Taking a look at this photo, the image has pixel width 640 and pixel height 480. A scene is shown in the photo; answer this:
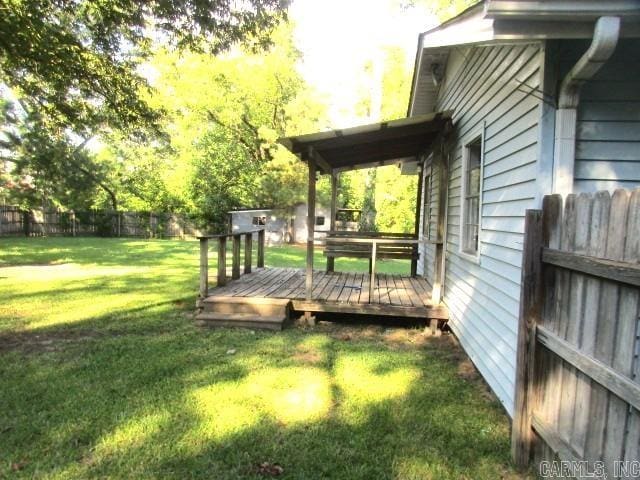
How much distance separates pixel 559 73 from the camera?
9.46ft

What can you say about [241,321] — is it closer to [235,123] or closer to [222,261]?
[222,261]

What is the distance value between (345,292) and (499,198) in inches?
123

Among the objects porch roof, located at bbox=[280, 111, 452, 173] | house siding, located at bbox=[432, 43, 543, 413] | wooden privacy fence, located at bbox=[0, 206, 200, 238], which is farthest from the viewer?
wooden privacy fence, located at bbox=[0, 206, 200, 238]

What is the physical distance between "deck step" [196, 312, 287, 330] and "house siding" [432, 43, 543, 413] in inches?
→ 89.3

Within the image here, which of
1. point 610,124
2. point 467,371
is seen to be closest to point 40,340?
point 467,371

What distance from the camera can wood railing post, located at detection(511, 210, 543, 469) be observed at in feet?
8.06

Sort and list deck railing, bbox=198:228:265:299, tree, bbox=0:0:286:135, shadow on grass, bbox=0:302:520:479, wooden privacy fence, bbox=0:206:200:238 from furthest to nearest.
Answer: wooden privacy fence, bbox=0:206:200:238 → tree, bbox=0:0:286:135 → deck railing, bbox=198:228:265:299 → shadow on grass, bbox=0:302:520:479

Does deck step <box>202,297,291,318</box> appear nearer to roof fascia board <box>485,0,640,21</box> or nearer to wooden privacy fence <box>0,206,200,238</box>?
roof fascia board <box>485,0,640,21</box>

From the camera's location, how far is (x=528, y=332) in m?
2.52

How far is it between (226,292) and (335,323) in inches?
66.3

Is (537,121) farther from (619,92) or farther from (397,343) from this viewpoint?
(397,343)

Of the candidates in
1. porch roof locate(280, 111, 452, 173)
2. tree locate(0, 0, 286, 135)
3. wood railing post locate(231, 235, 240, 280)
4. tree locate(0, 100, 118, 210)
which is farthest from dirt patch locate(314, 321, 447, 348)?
tree locate(0, 100, 118, 210)

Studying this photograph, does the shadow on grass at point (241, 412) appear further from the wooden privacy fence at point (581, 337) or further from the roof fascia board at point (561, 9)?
the roof fascia board at point (561, 9)

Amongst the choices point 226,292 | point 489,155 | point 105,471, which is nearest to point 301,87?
point 226,292
